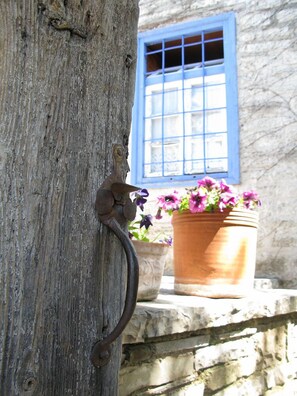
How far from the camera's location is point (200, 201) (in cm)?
223

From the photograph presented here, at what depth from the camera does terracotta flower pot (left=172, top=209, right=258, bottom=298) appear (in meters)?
2.25

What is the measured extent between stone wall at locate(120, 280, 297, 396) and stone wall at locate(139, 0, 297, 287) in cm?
107

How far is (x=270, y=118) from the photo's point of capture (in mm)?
3703

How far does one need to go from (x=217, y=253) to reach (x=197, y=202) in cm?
30

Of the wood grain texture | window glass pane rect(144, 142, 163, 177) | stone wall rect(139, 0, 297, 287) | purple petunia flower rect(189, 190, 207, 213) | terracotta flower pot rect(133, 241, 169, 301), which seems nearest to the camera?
the wood grain texture

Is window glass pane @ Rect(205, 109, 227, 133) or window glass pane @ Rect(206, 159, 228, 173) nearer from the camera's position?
window glass pane @ Rect(206, 159, 228, 173)

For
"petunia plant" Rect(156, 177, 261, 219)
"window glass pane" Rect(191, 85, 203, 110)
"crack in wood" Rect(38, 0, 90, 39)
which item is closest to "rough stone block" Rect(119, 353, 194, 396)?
"petunia plant" Rect(156, 177, 261, 219)

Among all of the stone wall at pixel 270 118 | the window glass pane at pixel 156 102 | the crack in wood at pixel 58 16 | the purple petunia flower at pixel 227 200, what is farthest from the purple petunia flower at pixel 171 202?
the window glass pane at pixel 156 102

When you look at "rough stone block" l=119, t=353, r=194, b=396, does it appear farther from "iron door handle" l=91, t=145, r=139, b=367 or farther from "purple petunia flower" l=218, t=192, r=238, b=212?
"purple petunia flower" l=218, t=192, r=238, b=212

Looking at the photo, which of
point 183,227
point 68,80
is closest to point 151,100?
point 183,227

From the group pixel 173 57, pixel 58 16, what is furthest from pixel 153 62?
pixel 58 16

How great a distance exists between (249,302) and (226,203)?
520 millimetres

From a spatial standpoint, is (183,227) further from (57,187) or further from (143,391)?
(57,187)

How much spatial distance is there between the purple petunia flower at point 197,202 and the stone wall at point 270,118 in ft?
4.86
